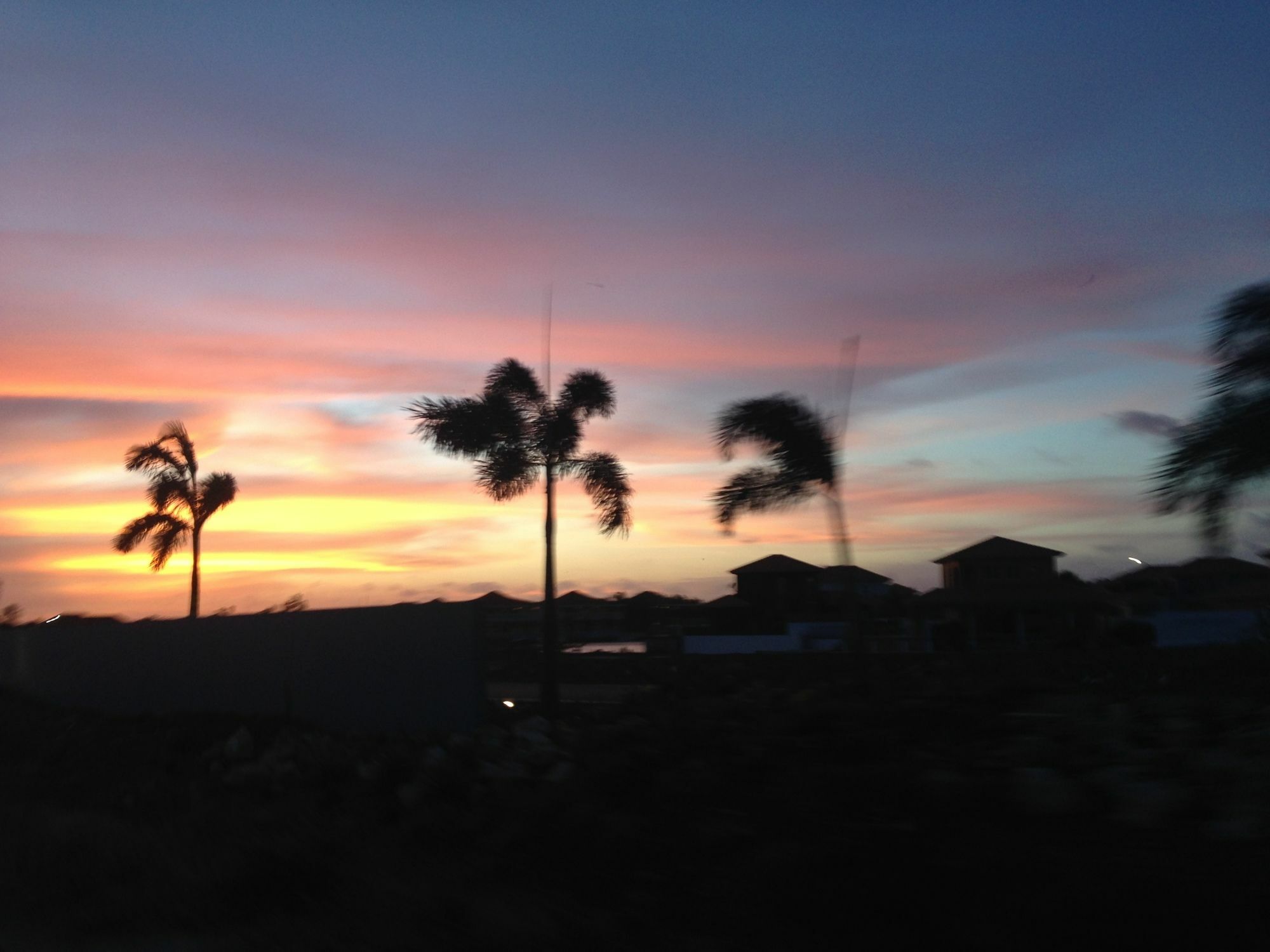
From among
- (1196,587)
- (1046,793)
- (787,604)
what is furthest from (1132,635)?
(1046,793)

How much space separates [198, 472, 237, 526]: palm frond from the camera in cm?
3372

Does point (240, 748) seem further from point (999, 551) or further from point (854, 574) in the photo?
point (999, 551)

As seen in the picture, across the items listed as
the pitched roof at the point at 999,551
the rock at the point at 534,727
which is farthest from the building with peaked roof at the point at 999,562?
the rock at the point at 534,727

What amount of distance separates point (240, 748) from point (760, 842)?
14942mm

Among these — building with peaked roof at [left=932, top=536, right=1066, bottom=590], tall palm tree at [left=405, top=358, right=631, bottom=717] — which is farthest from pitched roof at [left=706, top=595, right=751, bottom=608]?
tall palm tree at [left=405, top=358, right=631, bottom=717]

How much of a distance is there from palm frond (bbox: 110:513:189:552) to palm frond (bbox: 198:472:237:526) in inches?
31.0

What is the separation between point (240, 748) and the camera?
19734mm

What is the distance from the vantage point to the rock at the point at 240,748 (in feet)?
→ 63.8

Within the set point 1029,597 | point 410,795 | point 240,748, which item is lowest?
point 410,795

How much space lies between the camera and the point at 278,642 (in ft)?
78.1

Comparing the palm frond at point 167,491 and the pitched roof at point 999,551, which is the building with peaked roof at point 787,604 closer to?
the pitched roof at point 999,551

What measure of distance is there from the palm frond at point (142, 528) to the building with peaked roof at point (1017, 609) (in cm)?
2477

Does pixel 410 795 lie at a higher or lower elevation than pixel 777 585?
lower

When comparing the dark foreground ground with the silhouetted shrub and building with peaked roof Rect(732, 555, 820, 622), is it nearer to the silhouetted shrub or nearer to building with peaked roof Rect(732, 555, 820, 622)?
the silhouetted shrub
